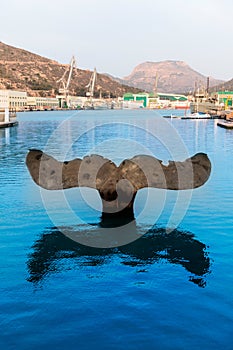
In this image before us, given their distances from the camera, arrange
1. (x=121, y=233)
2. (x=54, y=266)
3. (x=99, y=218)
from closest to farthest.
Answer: (x=54, y=266) < (x=121, y=233) < (x=99, y=218)

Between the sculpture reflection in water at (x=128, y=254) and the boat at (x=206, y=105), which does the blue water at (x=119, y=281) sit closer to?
the sculpture reflection in water at (x=128, y=254)

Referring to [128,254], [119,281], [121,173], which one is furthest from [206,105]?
[119,281]

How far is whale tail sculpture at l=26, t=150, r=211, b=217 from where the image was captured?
1440 cm

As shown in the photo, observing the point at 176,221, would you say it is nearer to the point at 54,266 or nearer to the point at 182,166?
the point at 182,166

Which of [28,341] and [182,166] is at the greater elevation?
[182,166]

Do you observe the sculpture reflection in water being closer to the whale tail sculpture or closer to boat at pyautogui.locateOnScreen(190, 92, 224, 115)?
the whale tail sculpture

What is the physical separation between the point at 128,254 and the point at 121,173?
3.27 m

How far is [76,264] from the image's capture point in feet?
37.0

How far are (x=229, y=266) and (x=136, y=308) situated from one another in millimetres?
3151

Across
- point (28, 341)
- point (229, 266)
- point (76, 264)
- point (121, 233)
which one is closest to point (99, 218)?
point (121, 233)

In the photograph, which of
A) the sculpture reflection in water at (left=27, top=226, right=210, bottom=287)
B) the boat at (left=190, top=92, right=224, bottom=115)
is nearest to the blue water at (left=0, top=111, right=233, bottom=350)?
the sculpture reflection in water at (left=27, top=226, right=210, bottom=287)

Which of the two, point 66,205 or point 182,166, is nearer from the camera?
point 182,166

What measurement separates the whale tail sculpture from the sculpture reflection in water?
165cm

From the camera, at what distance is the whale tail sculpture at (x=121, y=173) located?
47.2ft
